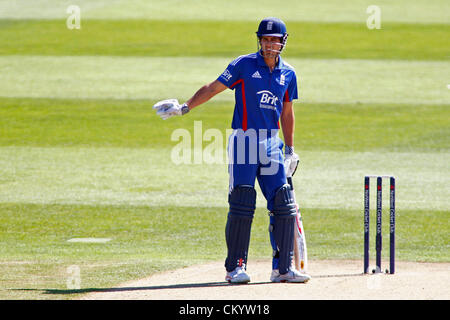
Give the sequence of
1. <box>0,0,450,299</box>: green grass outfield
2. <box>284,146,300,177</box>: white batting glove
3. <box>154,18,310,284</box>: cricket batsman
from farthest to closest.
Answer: <box>0,0,450,299</box>: green grass outfield → <box>284,146,300,177</box>: white batting glove → <box>154,18,310,284</box>: cricket batsman

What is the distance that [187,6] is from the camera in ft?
97.1

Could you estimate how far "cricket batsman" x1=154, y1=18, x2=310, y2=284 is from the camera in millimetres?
6496

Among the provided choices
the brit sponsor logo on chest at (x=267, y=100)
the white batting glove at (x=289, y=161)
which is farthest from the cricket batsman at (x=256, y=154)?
the white batting glove at (x=289, y=161)

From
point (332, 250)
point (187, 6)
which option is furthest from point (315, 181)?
point (187, 6)

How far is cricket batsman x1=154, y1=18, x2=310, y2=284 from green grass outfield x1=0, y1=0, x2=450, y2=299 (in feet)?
3.94

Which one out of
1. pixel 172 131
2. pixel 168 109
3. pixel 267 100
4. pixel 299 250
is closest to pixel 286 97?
pixel 267 100

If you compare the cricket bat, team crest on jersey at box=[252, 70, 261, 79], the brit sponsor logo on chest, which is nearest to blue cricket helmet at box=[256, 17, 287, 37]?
team crest on jersey at box=[252, 70, 261, 79]

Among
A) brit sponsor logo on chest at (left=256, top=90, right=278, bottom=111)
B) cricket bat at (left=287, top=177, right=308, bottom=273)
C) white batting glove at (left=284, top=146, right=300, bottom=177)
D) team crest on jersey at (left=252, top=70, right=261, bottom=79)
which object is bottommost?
cricket bat at (left=287, top=177, right=308, bottom=273)

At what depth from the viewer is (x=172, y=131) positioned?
1702cm

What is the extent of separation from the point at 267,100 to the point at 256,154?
17.9 inches

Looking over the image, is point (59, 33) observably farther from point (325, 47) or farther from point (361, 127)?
point (361, 127)

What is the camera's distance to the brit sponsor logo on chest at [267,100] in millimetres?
6535

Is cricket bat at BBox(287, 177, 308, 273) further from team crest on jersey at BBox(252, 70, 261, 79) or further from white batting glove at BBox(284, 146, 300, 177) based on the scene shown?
team crest on jersey at BBox(252, 70, 261, 79)
